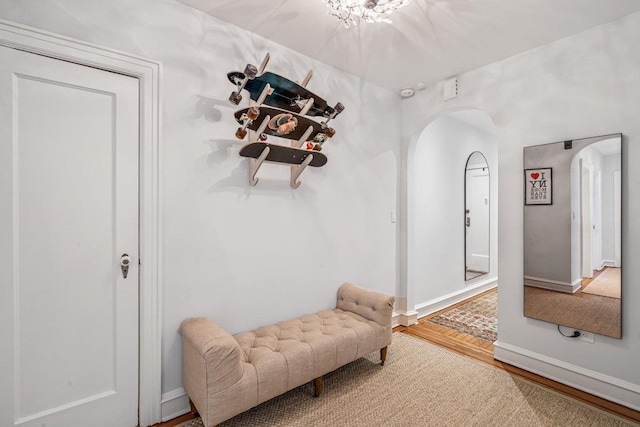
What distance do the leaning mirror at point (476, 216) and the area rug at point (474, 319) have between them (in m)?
0.46

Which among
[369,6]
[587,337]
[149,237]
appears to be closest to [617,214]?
[587,337]

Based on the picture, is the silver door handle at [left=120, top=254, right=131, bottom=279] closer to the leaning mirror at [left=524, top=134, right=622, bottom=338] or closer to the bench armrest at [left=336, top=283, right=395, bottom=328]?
the bench armrest at [left=336, top=283, right=395, bottom=328]

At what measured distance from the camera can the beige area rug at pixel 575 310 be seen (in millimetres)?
2053

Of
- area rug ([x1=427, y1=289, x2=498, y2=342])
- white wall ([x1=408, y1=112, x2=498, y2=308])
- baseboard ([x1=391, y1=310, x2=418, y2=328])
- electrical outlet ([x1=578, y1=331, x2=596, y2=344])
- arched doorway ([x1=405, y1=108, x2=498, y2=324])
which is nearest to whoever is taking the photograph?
electrical outlet ([x1=578, y1=331, x2=596, y2=344])

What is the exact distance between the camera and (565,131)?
89.7 inches

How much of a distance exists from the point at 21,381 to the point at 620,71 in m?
4.05

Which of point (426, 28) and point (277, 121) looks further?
point (426, 28)

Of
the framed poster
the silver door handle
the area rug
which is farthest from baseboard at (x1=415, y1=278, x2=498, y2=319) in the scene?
the silver door handle

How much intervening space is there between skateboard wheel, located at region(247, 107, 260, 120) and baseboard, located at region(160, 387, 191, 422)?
1810 millimetres

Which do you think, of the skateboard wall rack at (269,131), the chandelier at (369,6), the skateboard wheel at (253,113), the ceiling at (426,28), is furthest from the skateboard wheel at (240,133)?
the chandelier at (369,6)

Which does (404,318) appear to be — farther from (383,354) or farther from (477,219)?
(477,219)

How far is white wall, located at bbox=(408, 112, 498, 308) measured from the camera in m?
3.62

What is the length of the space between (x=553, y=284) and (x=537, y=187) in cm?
78

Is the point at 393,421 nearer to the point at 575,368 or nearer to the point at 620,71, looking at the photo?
the point at 575,368
